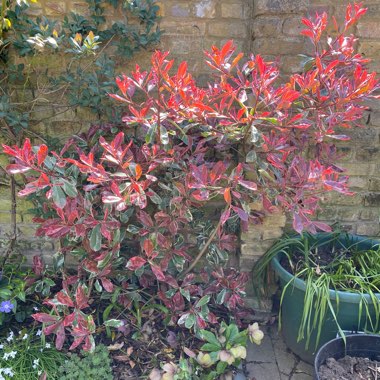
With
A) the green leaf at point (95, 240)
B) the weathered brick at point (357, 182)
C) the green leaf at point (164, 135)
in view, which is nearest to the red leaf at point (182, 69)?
the green leaf at point (164, 135)

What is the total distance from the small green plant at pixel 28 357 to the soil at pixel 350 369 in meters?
1.37

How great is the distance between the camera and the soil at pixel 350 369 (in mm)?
2244

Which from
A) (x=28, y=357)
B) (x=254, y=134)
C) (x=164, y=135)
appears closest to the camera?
(x=254, y=134)

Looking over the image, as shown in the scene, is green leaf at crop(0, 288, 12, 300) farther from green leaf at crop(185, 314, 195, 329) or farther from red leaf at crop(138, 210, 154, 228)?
green leaf at crop(185, 314, 195, 329)

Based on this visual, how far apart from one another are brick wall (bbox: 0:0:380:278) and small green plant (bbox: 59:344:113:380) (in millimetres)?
991

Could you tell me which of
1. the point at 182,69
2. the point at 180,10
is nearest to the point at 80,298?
the point at 182,69

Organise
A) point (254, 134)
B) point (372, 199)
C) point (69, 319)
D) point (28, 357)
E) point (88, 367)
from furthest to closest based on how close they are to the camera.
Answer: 1. point (372, 199)
2. point (28, 357)
3. point (88, 367)
4. point (69, 319)
5. point (254, 134)

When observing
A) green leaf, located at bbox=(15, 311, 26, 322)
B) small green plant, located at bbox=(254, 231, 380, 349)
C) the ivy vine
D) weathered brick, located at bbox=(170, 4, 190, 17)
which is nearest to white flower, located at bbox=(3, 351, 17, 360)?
green leaf, located at bbox=(15, 311, 26, 322)

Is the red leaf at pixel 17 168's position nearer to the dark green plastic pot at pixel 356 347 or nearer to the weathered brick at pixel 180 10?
the weathered brick at pixel 180 10

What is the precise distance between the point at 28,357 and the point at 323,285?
1.62 meters

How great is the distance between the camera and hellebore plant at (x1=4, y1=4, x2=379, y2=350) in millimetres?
2004

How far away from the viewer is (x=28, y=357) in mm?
2461

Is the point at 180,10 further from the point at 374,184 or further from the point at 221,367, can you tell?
the point at 221,367

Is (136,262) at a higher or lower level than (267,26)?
lower
